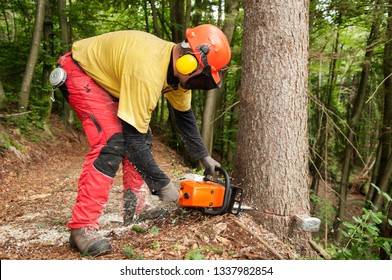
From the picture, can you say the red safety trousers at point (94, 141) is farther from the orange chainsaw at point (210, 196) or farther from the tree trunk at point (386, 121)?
the tree trunk at point (386, 121)

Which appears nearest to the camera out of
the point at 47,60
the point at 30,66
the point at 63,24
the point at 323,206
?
the point at 30,66

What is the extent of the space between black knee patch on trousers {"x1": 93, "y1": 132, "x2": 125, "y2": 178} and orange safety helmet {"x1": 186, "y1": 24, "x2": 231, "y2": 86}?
0.91m

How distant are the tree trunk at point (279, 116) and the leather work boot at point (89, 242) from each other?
54.9 inches

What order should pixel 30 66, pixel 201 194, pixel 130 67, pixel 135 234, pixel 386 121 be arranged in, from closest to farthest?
pixel 130 67 → pixel 201 194 → pixel 135 234 → pixel 30 66 → pixel 386 121

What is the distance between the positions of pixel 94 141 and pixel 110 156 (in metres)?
0.18

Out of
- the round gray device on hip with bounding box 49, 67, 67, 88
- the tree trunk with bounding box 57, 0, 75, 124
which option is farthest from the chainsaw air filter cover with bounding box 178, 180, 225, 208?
the tree trunk with bounding box 57, 0, 75, 124

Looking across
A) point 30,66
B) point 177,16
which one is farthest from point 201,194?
point 177,16

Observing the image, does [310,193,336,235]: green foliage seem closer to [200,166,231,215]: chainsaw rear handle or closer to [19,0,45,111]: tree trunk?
[200,166,231,215]: chainsaw rear handle

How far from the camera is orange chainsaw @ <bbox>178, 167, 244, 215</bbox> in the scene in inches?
111

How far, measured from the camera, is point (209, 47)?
260 cm

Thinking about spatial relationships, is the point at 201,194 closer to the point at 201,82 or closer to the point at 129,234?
the point at 129,234

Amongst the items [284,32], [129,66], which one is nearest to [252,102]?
[284,32]

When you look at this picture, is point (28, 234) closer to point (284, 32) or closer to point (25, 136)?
point (284, 32)
